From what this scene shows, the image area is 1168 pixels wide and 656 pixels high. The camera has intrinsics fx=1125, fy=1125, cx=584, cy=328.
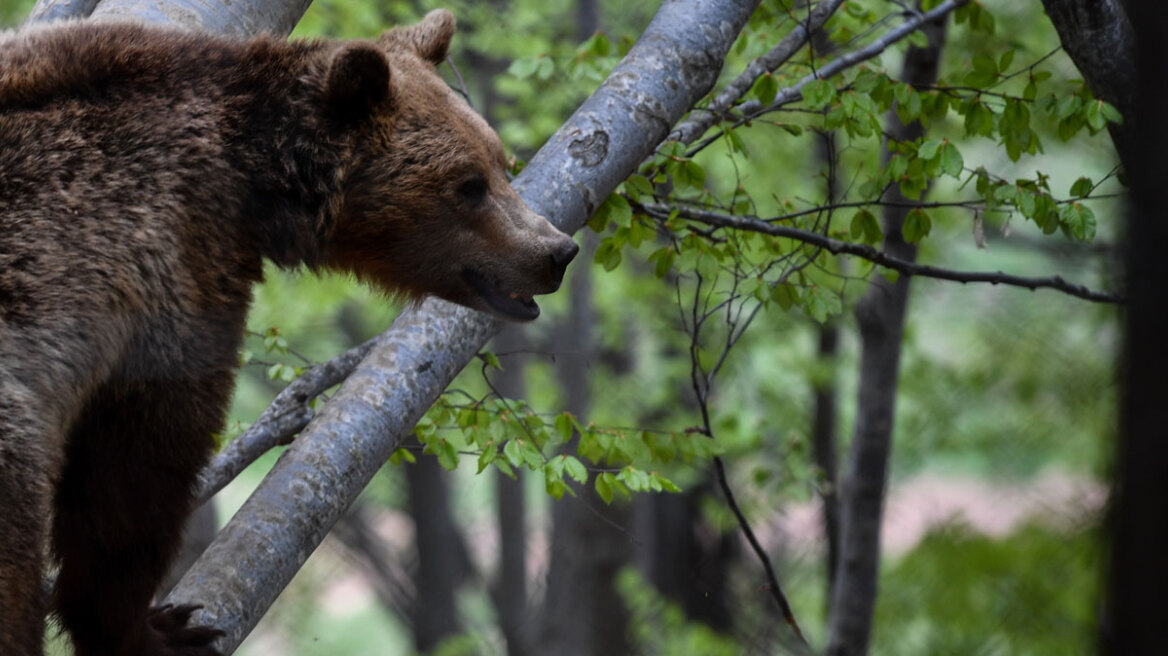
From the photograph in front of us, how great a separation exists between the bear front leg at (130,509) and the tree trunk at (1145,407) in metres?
2.66

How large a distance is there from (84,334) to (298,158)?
0.91 metres

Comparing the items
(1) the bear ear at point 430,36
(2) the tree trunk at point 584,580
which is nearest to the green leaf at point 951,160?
(1) the bear ear at point 430,36

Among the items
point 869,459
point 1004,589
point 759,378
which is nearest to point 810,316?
point 869,459

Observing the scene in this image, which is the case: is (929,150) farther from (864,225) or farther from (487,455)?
(487,455)

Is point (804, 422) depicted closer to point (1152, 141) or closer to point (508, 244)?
point (508, 244)

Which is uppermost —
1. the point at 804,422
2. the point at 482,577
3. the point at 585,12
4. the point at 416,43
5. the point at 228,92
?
the point at 585,12

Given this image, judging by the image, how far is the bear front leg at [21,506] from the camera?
2811 mm

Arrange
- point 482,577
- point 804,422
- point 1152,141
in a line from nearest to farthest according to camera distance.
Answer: point 1152,141 → point 804,422 → point 482,577

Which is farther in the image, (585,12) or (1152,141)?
(585,12)

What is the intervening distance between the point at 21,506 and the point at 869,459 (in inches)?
209

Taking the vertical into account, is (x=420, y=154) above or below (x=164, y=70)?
above

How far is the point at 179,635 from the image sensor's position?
136 inches

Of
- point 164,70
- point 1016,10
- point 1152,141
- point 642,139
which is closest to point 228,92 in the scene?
point 164,70

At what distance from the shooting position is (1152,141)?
4.55ft
